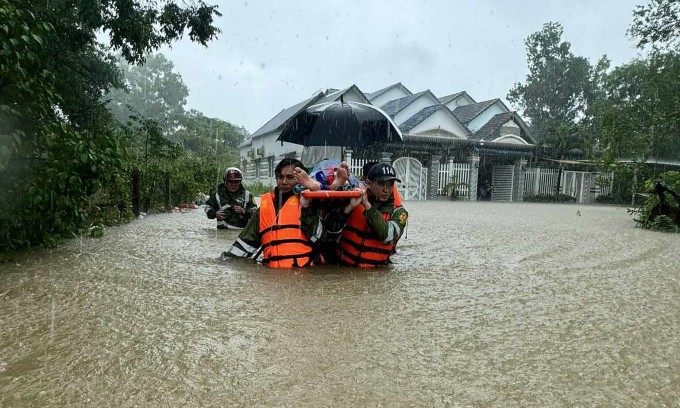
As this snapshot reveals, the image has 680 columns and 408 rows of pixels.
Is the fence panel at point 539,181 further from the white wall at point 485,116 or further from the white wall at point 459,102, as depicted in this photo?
the white wall at point 459,102

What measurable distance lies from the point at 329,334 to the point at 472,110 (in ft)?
86.5

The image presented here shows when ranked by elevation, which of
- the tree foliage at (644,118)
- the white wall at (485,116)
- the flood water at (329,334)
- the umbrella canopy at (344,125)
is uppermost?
the white wall at (485,116)

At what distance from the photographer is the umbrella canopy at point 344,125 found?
6.14m

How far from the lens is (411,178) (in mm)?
20531

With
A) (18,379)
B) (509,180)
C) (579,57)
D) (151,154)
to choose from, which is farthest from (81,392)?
(579,57)

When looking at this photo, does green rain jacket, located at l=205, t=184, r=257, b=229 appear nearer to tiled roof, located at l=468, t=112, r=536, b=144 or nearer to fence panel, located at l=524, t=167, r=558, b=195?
tiled roof, located at l=468, t=112, r=536, b=144

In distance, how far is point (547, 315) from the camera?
2.87 metres

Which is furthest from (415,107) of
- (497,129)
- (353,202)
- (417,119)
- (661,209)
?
(353,202)

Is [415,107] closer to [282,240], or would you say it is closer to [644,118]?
[644,118]

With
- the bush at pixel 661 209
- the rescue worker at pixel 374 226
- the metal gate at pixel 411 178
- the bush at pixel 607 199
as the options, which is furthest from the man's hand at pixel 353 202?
the bush at pixel 607 199

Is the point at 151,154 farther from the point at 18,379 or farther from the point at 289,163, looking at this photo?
the point at 18,379

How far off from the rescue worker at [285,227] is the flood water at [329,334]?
0.20m

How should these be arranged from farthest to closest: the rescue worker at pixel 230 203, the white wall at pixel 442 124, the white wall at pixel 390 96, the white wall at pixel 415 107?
1. the white wall at pixel 390 96
2. the white wall at pixel 415 107
3. the white wall at pixel 442 124
4. the rescue worker at pixel 230 203

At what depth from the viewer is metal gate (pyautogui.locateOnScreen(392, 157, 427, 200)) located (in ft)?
66.9
